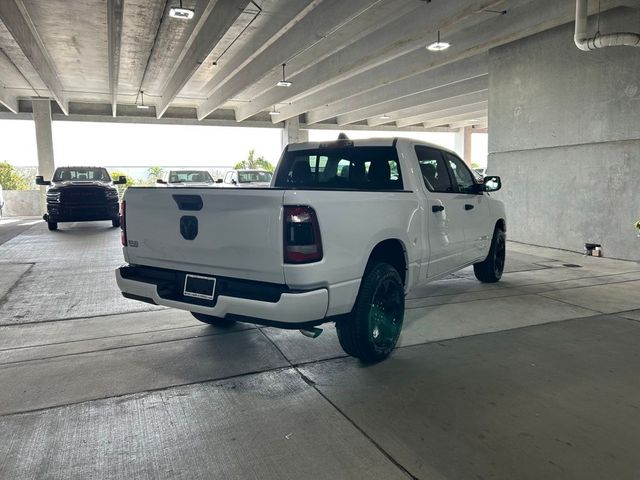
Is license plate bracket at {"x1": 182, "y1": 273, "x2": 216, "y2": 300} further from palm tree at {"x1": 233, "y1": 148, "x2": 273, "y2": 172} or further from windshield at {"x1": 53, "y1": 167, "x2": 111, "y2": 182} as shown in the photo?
palm tree at {"x1": 233, "y1": 148, "x2": 273, "y2": 172}

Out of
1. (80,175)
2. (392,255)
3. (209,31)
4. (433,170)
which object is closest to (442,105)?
(209,31)

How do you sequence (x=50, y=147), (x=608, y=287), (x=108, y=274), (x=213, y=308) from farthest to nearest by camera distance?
(x=50, y=147) < (x=108, y=274) < (x=608, y=287) < (x=213, y=308)

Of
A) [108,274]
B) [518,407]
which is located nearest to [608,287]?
[518,407]

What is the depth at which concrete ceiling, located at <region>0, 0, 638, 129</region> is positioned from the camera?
9609mm

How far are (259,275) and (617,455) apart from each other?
2.29m

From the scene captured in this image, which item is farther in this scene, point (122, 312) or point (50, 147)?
point (50, 147)

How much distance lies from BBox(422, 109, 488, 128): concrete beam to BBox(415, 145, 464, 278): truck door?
20324mm

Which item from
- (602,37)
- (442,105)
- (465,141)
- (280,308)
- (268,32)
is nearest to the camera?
(280,308)

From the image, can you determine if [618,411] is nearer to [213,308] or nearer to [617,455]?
[617,455]

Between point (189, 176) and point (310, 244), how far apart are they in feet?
46.8

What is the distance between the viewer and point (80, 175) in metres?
14.8

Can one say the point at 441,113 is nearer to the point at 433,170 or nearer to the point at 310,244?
the point at 433,170

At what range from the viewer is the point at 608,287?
6.62 m

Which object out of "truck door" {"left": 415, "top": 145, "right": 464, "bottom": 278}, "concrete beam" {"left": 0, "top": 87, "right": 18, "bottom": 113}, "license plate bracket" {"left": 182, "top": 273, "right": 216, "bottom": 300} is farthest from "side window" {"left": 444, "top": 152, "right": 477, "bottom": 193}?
"concrete beam" {"left": 0, "top": 87, "right": 18, "bottom": 113}
